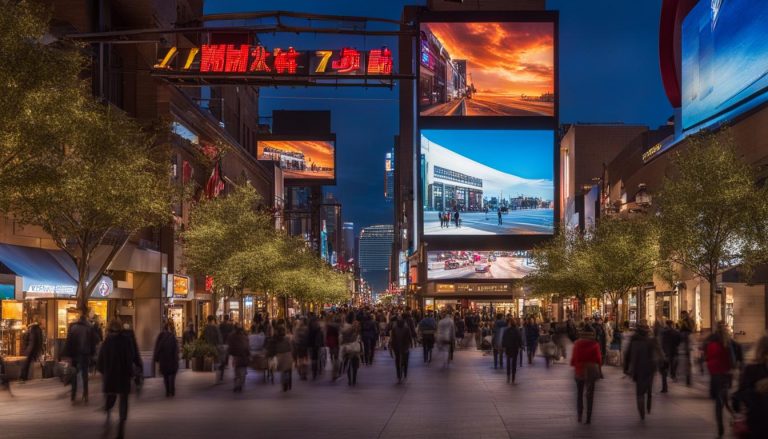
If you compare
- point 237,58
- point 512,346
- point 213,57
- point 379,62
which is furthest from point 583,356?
point 213,57

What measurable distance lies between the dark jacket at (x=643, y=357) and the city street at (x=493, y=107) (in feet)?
335

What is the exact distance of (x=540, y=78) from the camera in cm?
12031

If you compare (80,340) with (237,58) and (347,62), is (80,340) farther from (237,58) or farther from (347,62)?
(237,58)

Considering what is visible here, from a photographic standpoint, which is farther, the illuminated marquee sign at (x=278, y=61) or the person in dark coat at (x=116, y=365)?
the illuminated marquee sign at (x=278, y=61)

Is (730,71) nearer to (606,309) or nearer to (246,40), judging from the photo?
(246,40)

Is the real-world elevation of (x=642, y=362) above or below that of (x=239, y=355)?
above

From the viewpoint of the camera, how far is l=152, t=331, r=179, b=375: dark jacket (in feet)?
76.6

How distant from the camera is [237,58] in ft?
121

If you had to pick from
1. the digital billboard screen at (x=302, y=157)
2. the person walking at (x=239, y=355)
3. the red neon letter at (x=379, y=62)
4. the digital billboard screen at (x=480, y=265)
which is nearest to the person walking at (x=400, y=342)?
the person walking at (x=239, y=355)

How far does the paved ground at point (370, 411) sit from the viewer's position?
16141 mm

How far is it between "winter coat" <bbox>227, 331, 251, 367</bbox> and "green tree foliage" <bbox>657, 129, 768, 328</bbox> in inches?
679

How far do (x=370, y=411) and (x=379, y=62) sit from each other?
19203 mm

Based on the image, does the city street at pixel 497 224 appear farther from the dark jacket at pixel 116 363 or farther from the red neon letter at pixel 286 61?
the dark jacket at pixel 116 363

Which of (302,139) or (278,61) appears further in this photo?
(302,139)
